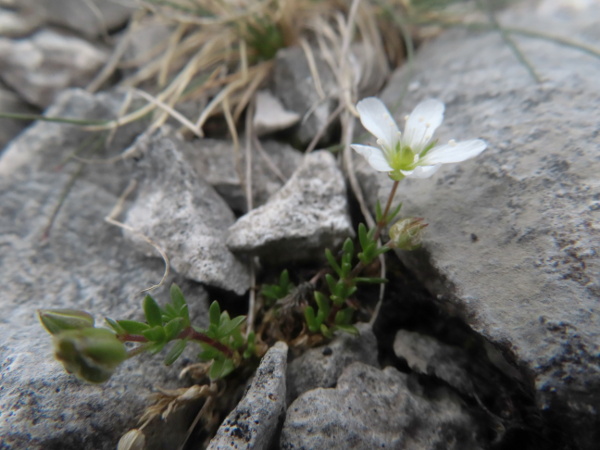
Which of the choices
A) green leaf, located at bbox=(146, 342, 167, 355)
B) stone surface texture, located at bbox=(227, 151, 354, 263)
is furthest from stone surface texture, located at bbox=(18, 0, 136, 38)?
green leaf, located at bbox=(146, 342, 167, 355)

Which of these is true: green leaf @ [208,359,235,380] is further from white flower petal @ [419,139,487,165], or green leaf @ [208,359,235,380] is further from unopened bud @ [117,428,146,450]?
white flower petal @ [419,139,487,165]

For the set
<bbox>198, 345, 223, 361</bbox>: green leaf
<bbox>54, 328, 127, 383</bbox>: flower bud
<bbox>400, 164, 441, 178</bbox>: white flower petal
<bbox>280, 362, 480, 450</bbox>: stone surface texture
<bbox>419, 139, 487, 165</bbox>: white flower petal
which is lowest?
<bbox>280, 362, 480, 450</bbox>: stone surface texture

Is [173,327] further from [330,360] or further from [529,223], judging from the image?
[529,223]

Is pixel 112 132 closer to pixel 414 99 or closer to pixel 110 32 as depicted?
pixel 110 32

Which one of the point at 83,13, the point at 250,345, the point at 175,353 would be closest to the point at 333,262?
the point at 250,345

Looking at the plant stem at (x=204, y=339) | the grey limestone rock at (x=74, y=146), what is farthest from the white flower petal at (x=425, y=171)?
the grey limestone rock at (x=74, y=146)

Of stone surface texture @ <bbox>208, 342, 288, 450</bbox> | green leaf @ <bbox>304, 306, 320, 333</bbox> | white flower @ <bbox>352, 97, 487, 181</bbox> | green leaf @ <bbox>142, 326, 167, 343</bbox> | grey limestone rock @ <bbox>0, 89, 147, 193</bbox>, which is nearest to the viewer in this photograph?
stone surface texture @ <bbox>208, 342, 288, 450</bbox>
